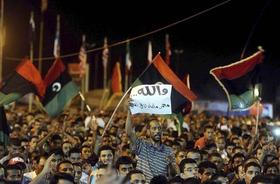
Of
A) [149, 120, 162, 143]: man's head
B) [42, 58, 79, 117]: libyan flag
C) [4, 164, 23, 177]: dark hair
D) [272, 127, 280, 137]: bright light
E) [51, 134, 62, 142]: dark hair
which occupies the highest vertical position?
[42, 58, 79, 117]: libyan flag

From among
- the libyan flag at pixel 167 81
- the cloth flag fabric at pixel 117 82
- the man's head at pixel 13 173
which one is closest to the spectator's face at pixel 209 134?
the libyan flag at pixel 167 81

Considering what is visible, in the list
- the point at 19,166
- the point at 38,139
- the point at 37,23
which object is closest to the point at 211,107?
the point at 37,23

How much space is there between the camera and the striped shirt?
884 centimetres

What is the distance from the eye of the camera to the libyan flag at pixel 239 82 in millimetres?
13211

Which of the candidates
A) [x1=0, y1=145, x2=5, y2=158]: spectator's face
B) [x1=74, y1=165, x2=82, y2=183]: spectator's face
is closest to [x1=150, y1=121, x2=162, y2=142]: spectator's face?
[x1=74, y1=165, x2=82, y2=183]: spectator's face

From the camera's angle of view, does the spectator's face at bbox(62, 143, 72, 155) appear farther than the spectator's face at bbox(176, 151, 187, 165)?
Yes

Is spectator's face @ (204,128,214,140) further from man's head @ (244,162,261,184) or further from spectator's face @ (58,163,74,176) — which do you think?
spectator's face @ (58,163,74,176)

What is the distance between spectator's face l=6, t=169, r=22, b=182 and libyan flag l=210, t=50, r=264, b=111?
20.2 ft

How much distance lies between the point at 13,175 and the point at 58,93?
278 inches

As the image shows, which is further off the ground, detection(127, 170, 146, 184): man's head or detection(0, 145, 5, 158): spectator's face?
detection(0, 145, 5, 158): spectator's face

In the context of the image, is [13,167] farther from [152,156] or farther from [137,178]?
[152,156]

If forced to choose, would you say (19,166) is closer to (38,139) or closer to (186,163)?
(186,163)

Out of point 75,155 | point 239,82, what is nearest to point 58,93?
point 239,82

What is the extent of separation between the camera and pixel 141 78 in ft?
35.2
